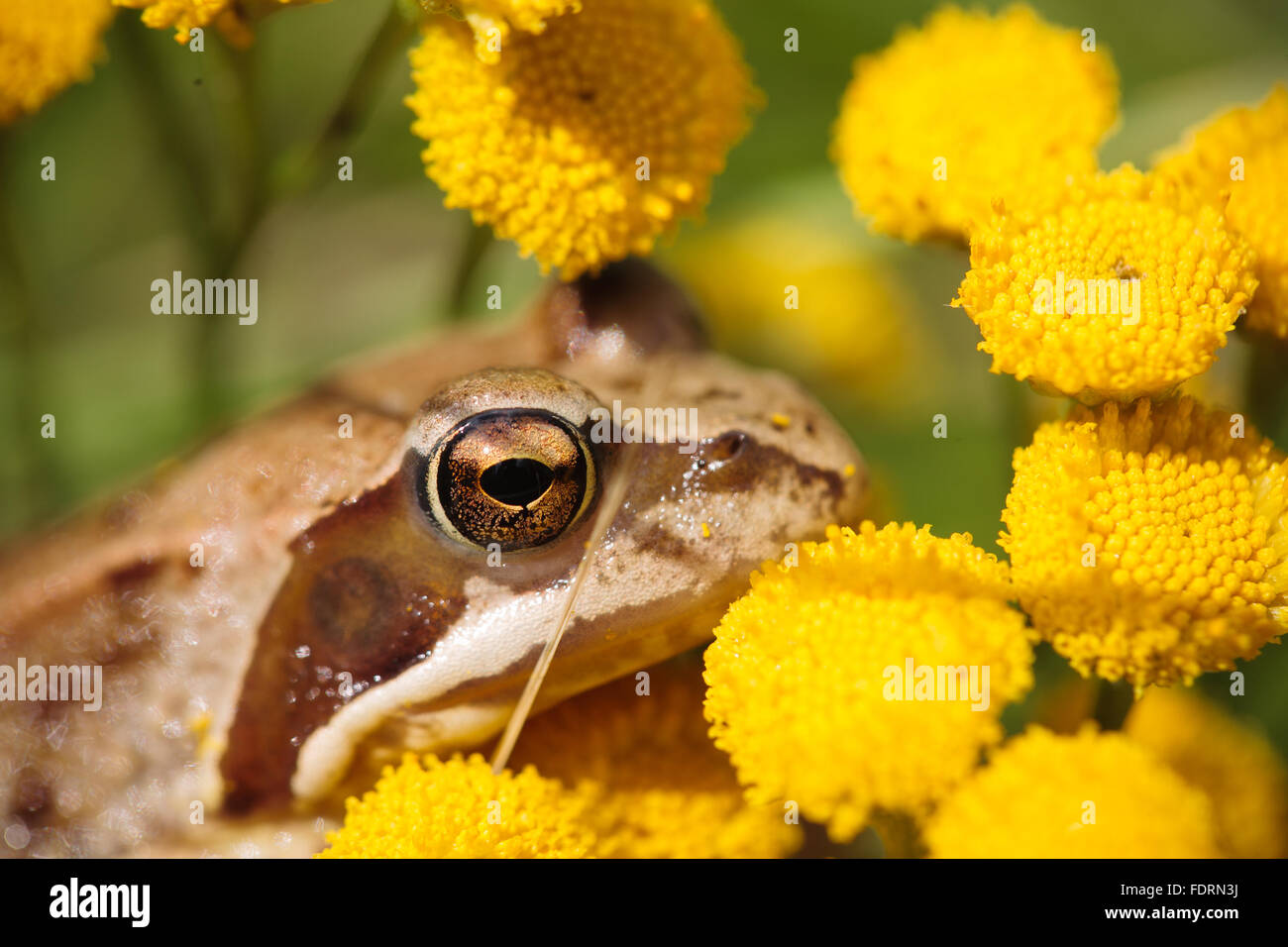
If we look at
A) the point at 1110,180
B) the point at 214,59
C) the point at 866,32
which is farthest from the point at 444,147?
the point at 866,32

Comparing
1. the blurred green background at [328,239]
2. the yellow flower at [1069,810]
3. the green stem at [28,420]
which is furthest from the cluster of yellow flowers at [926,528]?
the green stem at [28,420]

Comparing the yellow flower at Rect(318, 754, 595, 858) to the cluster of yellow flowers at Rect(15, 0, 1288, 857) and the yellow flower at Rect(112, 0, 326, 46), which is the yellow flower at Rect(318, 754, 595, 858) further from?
the yellow flower at Rect(112, 0, 326, 46)

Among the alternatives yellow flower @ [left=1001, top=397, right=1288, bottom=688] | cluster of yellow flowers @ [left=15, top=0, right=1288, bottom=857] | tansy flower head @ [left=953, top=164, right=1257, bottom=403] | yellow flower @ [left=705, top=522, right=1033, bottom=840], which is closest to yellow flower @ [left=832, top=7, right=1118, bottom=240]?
cluster of yellow flowers @ [left=15, top=0, right=1288, bottom=857]

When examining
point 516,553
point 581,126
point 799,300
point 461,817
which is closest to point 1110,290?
point 581,126

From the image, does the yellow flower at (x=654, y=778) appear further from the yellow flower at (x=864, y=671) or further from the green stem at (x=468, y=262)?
the green stem at (x=468, y=262)

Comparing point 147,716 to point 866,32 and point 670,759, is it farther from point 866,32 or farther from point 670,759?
point 866,32
